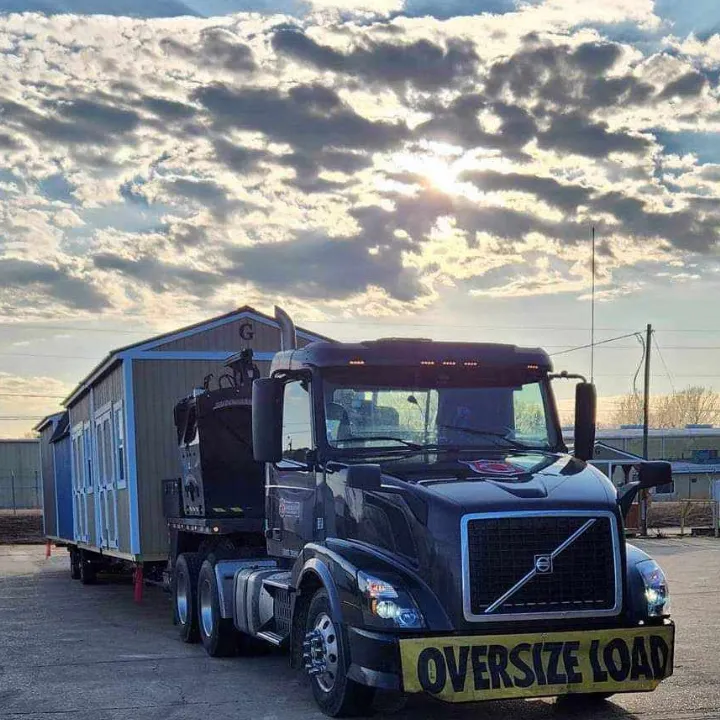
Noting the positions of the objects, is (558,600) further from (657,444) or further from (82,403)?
(657,444)

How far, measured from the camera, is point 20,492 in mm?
80625

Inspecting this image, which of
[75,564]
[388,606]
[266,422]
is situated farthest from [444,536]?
[75,564]

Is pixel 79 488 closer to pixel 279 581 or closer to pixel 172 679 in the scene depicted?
pixel 172 679

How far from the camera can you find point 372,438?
8773mm

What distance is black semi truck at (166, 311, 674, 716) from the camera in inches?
290

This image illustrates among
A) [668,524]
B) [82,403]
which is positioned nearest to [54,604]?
[82,403]

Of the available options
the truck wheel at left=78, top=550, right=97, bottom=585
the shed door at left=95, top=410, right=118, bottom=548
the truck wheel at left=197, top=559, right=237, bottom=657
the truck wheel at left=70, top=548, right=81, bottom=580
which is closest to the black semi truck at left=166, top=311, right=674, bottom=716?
the truck wheel at left=197, top=559, right=237, bottom=657

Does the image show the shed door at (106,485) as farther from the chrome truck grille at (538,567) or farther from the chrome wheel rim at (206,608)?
the chrome truck grille at (538,567)

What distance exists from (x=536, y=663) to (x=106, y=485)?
43.9ft

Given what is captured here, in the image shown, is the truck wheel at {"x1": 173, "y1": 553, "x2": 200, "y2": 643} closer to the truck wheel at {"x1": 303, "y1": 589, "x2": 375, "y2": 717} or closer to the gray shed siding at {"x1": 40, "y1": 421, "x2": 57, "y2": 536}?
the truck wheel at {"x1": 303, "y1": 589, "x2": 375, "y2": 717}

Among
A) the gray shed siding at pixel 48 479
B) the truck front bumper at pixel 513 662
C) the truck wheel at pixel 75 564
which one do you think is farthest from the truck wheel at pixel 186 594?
the gray shed siding at pixel 48 479

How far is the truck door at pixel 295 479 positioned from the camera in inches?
356

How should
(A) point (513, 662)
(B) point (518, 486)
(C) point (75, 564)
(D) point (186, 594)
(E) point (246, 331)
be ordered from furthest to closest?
(C) point (75, 564) → (E) point (246, 331) → (D) point (186, 594) → (B) point (518, 486) → (A) point (513, 662)

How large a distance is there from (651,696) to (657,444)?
77696 millimetres
